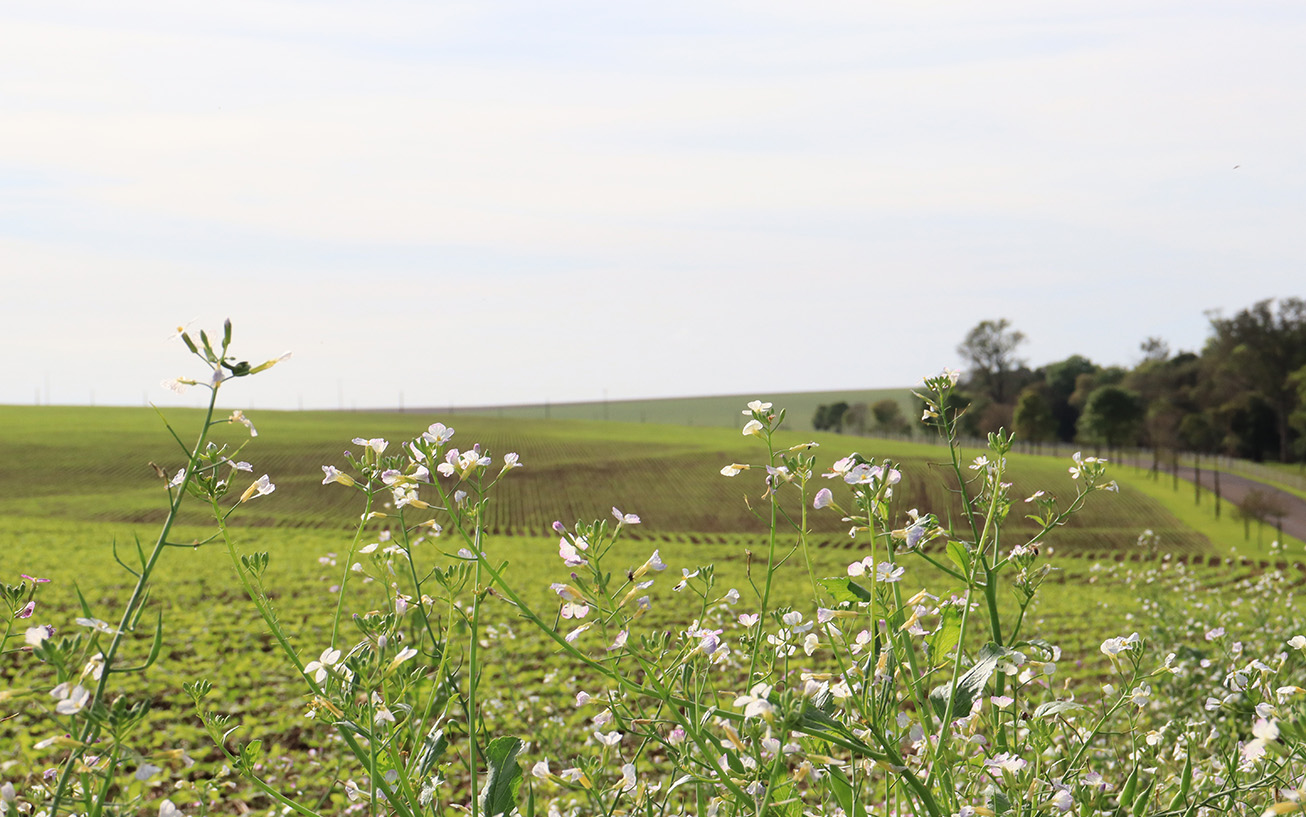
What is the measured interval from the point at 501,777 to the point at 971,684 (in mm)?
812

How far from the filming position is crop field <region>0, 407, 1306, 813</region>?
586cm

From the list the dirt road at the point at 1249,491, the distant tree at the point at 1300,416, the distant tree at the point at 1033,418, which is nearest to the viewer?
the dirt road at the point at 1249,491

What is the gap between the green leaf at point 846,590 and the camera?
5.81 feet

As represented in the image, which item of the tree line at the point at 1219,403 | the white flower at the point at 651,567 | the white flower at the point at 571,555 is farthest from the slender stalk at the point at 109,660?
the tree line at the point at 1219,403

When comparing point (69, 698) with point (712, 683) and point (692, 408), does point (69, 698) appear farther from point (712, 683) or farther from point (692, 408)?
point (692, 408)

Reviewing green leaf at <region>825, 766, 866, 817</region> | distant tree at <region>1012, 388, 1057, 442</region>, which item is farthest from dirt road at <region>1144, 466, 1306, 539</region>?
green leaf at <region>825, 766, 866, 817</region>

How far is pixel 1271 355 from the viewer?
167 ft

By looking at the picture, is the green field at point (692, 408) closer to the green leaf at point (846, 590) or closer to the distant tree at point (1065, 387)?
the distant tree at point (1065, 387)

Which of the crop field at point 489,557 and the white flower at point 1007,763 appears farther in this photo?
the crop field at point 489,557

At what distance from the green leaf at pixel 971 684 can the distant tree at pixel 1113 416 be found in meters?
55.1

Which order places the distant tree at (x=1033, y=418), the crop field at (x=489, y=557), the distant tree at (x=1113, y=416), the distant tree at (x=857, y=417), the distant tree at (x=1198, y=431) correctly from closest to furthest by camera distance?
the crop field at (x=489, y=557), the distant tree at (x=1198, y=431), the distant tree at (x=1113, y=416), the distant tree at (x=1033, y=418), the distant tree at (x=857, y=417)

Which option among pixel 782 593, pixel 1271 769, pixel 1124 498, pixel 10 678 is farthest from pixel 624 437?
pixel 1271 769

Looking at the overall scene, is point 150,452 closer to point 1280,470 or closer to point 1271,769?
point 1271,769

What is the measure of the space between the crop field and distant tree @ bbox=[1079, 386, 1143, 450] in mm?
3406
